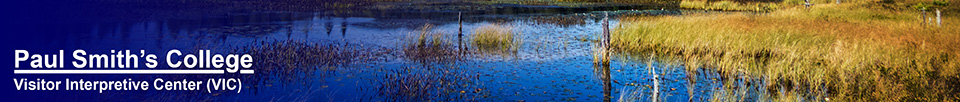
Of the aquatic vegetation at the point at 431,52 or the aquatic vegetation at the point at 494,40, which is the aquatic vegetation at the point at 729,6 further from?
the aquatic vegetation at the point at 431,52

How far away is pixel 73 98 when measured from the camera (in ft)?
33.8

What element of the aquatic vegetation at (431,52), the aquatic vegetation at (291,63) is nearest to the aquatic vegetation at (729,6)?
the aquatic vegetation at (431,52)

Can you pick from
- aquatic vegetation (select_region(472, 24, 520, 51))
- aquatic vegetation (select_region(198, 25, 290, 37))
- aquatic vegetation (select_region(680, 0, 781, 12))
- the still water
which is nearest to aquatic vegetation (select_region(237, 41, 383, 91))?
the still water

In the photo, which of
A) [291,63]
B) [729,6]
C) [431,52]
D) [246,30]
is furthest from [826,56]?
[729,6]

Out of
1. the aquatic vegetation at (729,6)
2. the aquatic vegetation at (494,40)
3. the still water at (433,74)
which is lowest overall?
the still water at (433,74)

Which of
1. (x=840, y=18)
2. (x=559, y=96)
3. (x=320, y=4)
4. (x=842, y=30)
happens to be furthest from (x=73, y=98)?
(x=320, y=4)

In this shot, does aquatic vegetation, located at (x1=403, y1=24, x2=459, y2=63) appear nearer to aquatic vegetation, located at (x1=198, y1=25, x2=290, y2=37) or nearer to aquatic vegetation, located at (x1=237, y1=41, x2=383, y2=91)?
aquatic vegetation, located at (x1=237, y1=41, x2=383, y2=91)

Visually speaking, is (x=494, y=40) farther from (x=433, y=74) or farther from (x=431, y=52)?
(x=433, y=74)

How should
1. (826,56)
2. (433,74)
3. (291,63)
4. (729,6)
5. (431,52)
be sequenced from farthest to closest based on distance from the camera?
(729,6) < (431,52) < (291,63) < (826,56) < (433,74)

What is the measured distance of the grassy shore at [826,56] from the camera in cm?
931

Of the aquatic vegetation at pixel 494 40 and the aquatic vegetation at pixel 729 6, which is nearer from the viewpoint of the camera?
the aquatic vegetation at pixel 494 40

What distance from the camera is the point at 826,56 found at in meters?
13.3

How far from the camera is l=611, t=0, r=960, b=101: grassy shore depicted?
9.31 m

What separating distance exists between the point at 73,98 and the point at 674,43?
12.1 metres
